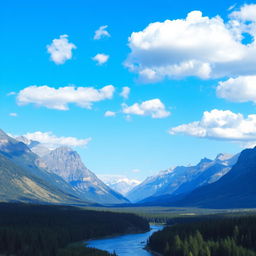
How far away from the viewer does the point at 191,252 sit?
194875 mm

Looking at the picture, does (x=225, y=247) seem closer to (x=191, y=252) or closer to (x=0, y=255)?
(x=191, y=252)

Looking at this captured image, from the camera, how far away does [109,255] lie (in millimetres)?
197500

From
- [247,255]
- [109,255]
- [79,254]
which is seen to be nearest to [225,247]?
[247,255]

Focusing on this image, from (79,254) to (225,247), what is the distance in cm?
6143

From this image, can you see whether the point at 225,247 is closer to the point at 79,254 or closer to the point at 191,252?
the point at 191,252

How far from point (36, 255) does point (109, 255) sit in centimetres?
3128

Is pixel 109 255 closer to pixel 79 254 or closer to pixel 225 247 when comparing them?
pixel 79 254

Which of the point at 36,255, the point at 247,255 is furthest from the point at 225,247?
the point at 36,255

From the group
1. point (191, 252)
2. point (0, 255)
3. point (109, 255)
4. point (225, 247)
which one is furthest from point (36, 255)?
point (225, 247)

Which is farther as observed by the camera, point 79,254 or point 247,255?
point 79,254

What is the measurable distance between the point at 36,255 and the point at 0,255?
1534 centimetres

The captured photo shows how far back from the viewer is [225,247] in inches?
7623

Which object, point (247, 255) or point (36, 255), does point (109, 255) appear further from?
point (247, 255)

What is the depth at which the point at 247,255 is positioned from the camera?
18725 centimetres
